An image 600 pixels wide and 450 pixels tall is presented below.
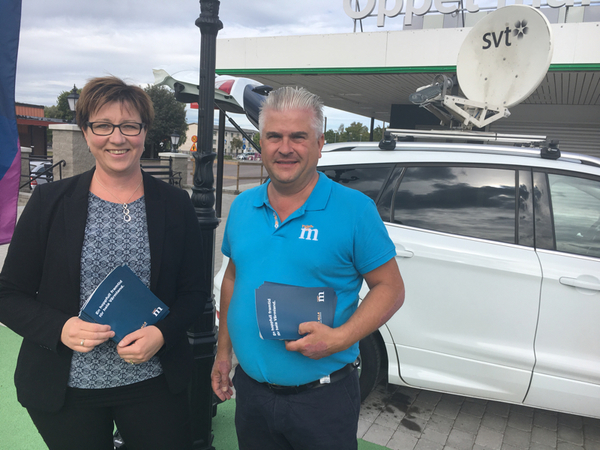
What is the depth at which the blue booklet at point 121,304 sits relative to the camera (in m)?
1.48

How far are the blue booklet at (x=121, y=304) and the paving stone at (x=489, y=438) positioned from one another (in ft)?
8.15

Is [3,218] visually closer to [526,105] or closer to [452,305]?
[452,305]

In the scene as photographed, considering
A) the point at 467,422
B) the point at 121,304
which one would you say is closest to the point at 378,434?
the point at 467,422

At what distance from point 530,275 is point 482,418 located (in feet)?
4.18

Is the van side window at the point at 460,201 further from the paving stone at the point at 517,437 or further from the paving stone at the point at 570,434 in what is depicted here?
the paving stone at the point at 570,434

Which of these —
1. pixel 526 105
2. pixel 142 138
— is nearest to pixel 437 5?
pixel 526 105

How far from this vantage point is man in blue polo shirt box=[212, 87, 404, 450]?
1565mm

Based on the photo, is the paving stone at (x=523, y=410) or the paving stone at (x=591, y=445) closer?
the paving stone at (x=591, y=445)

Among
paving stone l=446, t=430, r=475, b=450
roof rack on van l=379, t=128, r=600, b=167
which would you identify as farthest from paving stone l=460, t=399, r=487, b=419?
roof rack on van l=379, t=128, r=600, b=167

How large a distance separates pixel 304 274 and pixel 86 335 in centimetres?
76

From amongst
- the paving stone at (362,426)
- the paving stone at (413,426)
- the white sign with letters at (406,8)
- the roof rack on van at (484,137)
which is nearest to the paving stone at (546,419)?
the paving stone at (413,426)

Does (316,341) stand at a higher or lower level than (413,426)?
higher

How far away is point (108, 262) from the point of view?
64.2 inches

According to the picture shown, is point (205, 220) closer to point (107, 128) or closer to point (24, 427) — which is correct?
point (107, 128)
